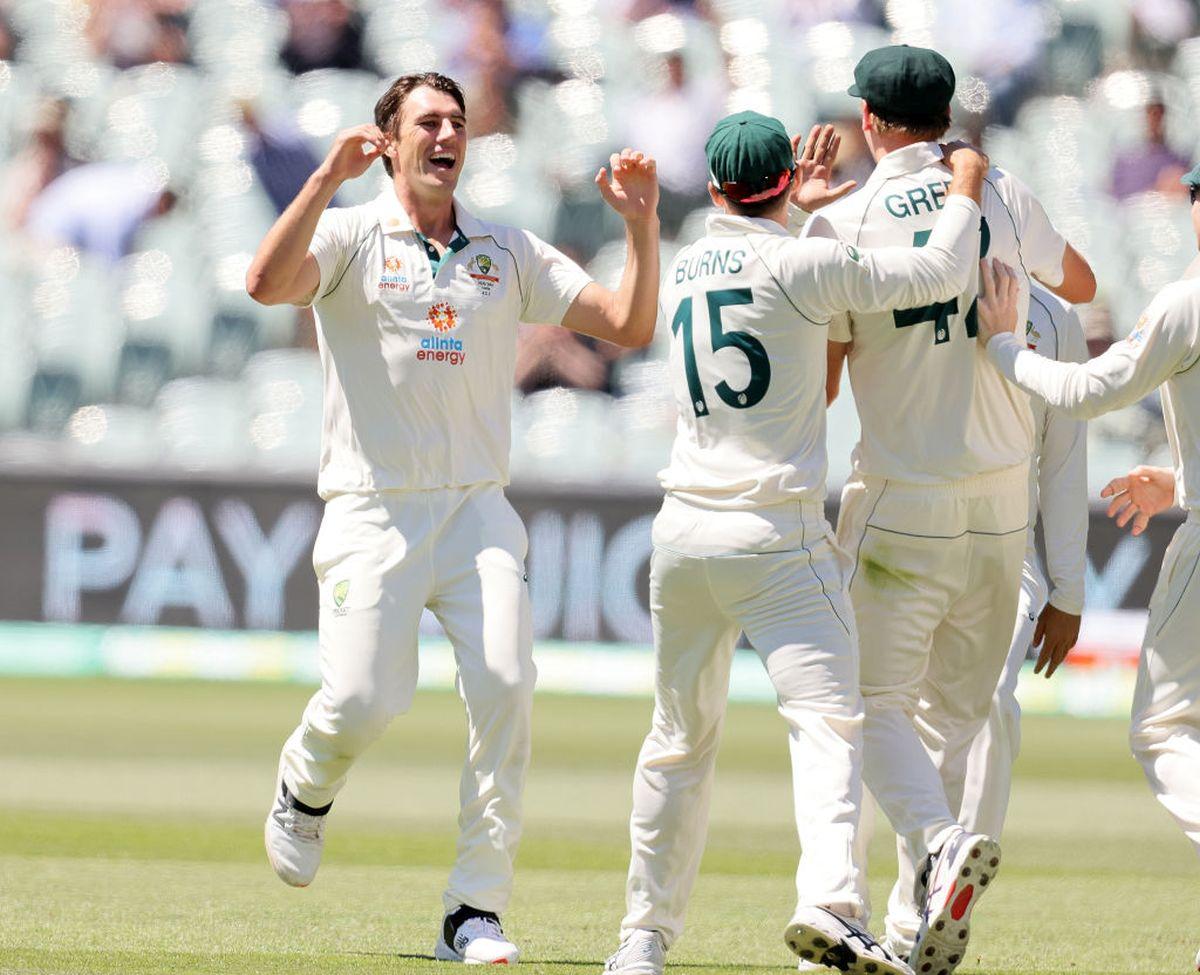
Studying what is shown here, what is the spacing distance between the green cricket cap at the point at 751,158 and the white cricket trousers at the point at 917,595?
2.32ft

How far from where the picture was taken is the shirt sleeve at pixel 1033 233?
4.40 m

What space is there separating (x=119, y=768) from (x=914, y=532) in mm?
5275

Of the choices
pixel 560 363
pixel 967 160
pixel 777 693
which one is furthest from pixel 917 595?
pixel 560 363

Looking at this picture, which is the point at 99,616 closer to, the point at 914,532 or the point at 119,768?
the point at 119,768

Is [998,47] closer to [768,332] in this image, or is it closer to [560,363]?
[560,363]

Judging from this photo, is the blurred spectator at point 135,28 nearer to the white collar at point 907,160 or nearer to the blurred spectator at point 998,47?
the blurred spectator at point 998,47

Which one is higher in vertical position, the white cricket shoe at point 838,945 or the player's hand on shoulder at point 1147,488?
the player's hand on shoulder at point 1147,488

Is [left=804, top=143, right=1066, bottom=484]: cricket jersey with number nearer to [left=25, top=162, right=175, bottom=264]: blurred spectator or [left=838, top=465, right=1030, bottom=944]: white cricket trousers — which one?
[left=838, top=465, right=1030, bottom=944]: white cricket trousers

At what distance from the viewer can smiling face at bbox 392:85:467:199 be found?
15.5 feet

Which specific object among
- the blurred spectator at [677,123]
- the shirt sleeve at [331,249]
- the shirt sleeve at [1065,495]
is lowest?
the shirt sleeve at [1065,495]

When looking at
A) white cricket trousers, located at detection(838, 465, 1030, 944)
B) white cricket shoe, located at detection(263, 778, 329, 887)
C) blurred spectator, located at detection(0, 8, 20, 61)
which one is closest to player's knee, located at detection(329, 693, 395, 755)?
white cricket shoe, located at detection(263, 778, 329, 887)

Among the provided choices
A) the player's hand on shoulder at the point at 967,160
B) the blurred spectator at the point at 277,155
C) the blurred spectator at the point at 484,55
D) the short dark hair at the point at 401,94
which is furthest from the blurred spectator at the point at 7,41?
the player's hand on shoulder at the point at 967,160

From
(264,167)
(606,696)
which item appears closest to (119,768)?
(606,696)

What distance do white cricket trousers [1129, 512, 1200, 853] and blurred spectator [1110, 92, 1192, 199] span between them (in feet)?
35.8
